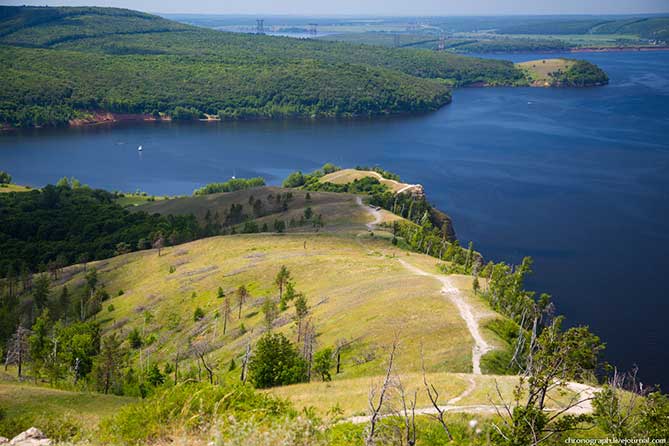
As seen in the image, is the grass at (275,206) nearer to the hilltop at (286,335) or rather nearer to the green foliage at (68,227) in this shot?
the hilltop at (286,335)

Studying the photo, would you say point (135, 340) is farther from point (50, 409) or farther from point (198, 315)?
point (50, 409)

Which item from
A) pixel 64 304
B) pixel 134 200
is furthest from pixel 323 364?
pixel 134 200

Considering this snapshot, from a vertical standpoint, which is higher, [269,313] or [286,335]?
[269,313]

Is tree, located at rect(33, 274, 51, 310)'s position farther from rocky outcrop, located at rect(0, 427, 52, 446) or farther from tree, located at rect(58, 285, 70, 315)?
rocky outcrop, located at rect(0, 427, 52, 446)

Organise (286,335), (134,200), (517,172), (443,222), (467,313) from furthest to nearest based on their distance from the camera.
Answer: (517,172)
(134,200)
(443,222)
(286,335)
(467,313)

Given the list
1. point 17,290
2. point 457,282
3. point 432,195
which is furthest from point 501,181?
point 17,290

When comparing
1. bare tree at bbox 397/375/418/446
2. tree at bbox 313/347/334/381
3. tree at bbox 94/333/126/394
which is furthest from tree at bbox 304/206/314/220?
bare tree at bbox 397/375/418/446
